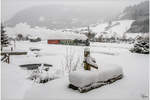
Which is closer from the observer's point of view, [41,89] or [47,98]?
[47,98]

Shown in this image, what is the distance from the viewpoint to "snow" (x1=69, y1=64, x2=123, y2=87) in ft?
17.5

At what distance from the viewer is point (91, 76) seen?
549 cm

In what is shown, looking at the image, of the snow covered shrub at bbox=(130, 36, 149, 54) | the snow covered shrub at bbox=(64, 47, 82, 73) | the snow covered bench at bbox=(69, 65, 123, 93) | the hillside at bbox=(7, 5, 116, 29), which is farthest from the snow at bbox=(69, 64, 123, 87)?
the hillside at bbox=(7, 5, 116, 29)

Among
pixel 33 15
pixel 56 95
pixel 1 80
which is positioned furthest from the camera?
pixel 33 15

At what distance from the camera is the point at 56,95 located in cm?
542

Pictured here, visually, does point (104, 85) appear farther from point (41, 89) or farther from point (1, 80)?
point (1, 80)

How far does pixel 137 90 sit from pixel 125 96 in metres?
0.75

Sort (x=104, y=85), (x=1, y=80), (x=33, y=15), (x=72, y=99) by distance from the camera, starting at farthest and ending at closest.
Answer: (x=33, y=15), (x=1, y=80), (x=104, y=85), (x=72, y=99)

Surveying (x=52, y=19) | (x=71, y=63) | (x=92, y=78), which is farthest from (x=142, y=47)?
(x=52, y=19)

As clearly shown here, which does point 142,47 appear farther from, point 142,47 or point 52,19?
point 52,19

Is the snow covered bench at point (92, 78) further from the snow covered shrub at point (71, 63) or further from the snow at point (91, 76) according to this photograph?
the snow covered shrub at point (71, 63)

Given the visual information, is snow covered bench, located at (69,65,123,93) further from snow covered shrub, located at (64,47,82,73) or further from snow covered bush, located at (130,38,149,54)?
snow covered bush, located at (130,38,149,54)

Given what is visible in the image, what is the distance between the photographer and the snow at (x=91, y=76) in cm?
534

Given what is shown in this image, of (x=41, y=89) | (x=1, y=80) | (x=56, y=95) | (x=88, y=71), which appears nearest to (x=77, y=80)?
(x=88, y=71)
